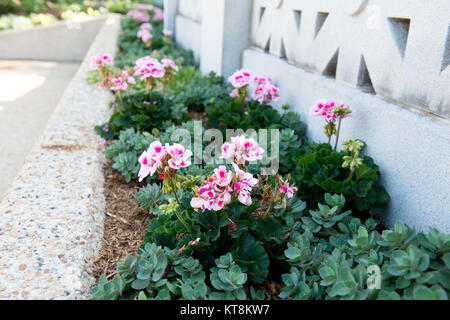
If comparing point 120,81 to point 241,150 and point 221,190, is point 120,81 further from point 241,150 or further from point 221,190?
point 221,190

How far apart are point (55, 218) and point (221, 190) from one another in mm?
966

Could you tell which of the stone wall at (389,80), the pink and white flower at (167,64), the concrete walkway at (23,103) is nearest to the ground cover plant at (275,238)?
the stone wall at (389,80)

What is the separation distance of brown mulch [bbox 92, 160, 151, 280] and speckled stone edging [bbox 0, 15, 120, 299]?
0.05 m

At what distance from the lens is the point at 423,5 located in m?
1.93

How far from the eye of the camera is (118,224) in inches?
88.0

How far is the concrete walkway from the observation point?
151 inches

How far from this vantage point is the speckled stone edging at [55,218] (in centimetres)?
158

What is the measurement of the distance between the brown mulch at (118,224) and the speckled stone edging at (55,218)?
50mm

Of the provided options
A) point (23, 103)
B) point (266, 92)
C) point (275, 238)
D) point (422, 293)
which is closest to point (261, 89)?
point (266, 92)

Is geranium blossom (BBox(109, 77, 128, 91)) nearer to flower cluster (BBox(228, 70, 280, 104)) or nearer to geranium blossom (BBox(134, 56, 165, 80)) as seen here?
geranium blossom (BBox(134, 56, 165, 80))
